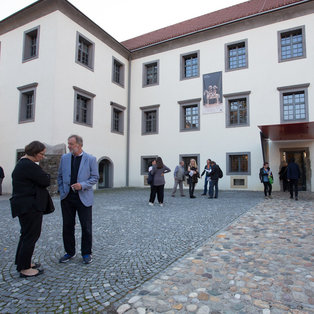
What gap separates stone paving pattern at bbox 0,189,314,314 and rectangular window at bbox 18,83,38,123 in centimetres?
1109

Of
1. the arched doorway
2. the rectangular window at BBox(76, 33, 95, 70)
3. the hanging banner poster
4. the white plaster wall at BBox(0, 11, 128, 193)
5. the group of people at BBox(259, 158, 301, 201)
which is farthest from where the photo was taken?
the arched doorway

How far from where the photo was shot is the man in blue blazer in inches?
142

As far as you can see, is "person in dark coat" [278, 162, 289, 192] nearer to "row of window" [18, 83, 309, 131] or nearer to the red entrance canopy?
the red entrance canopy

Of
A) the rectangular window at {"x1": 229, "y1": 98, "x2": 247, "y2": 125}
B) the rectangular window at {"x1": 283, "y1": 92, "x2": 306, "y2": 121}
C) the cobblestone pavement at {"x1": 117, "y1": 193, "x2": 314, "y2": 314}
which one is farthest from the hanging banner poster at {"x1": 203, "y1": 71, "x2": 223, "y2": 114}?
the cobblestone pavement at {"x1": 117, "y1": 193, "x2": 314, "y2": 314}

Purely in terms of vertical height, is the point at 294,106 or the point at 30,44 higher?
the point at 30,44

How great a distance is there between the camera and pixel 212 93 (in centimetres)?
1684

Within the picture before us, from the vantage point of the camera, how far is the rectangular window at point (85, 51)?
1577 cm

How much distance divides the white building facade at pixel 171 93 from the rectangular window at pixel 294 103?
0.18ft

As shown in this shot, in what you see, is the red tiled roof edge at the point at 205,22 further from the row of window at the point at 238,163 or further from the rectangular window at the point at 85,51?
the row of window at the point at 238,163

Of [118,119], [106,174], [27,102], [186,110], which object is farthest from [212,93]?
[27,102]

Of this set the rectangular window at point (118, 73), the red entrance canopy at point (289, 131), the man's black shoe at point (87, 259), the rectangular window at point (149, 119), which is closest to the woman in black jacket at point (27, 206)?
the man's black shoe at point (87, 259)

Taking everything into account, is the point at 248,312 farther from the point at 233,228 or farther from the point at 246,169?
the point at 246,169

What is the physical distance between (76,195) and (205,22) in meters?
19.8

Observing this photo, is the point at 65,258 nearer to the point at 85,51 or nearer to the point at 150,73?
the point at 85,51
